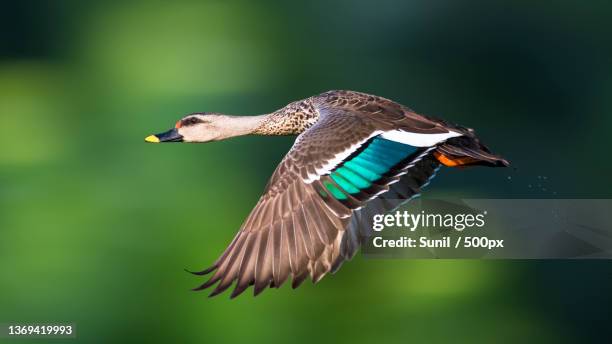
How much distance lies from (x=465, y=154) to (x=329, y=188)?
0.51m

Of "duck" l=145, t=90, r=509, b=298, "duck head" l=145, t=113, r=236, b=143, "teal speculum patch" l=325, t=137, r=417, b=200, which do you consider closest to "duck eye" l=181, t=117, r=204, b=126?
"duck head" l=145, t=113, r=236, b=143

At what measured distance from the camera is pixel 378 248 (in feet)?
14.0

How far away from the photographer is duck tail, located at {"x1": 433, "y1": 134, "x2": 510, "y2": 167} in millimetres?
3260

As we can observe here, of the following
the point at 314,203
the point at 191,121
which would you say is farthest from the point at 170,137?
the point at 314,203

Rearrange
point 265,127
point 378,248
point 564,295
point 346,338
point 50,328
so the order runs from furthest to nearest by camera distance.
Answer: point 564,295, point 346,338, point 50,328, point 378,248, point 265,127

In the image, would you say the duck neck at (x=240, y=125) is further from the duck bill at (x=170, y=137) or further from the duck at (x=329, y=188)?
the duck at (x=329, y=188)

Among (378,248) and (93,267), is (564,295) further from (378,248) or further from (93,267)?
(93,267)

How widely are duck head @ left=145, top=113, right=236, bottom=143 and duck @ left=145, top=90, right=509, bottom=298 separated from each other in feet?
1.59

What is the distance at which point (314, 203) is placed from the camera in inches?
118

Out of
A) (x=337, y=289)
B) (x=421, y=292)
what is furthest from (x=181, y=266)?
(x=421, y=292)

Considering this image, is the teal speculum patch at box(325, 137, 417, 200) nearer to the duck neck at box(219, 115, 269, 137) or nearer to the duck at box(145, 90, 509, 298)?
the duck at box(145, 90, 509, 298)

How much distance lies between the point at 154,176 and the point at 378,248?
197 cm

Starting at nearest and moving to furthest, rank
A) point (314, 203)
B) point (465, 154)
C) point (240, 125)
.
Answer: point (314, 203)
point (465, 154)
point (240, 125)

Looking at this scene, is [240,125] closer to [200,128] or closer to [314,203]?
[200,128]
